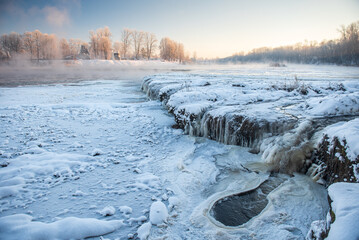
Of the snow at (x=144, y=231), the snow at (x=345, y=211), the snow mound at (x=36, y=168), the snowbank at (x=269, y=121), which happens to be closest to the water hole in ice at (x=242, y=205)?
the snowbank at (x=269, y=121)

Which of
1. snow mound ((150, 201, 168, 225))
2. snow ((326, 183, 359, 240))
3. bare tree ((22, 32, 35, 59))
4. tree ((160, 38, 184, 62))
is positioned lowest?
snow mound ((150, 201, 168, 225))

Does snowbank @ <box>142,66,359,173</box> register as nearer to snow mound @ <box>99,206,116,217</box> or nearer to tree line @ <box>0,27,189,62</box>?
snow mound @ <box>99,206,116,217</box>

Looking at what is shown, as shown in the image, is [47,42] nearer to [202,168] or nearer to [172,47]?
[172,47]

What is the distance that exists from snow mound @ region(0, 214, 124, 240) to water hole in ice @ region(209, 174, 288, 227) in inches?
52.5

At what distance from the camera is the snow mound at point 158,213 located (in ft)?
8.66

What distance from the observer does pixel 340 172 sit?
291cm

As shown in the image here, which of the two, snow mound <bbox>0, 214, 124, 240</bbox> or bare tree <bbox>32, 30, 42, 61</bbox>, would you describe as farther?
bare tree <bbox>32, 30, 42, 61</bbox>

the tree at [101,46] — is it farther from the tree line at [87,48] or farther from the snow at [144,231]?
the snow at [144,231]

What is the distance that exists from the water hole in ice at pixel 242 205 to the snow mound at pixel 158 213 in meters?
0.64

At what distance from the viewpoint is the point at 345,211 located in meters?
1.73

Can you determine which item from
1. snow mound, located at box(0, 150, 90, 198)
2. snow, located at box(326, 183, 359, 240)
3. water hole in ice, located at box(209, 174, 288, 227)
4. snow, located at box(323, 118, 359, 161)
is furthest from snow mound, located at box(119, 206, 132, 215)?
snow, located at box(323, 118, 359, 161)

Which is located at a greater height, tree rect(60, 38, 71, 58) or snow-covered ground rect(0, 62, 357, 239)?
tree rect(60, 38, 71, 58)

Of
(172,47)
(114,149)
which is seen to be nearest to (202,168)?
(114,149)

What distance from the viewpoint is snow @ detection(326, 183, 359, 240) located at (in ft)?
5.04
